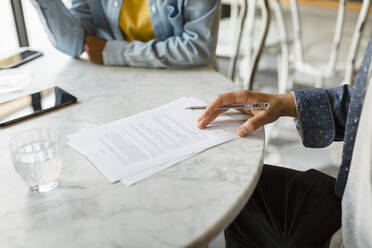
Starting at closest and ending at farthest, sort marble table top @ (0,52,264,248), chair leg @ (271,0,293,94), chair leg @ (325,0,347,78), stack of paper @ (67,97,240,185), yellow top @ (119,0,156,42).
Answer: marble table top @ (0,52,264,248), stack of paper @ (67,97,240,185), yellow top @ (119,0,156,42), chair leg @ (325,0,347,78), chair leg @ (271,0,293,94)

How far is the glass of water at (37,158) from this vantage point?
56cm

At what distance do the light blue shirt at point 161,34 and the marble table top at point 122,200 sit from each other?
282mm

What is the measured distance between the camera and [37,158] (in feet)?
1.92

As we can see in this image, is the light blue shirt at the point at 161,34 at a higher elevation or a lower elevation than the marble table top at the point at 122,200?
higher

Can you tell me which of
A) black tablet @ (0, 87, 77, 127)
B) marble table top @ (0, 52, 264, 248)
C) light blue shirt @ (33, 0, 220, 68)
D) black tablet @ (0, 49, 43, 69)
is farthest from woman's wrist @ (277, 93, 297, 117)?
black tablet @ (0, 49, 43, 69)

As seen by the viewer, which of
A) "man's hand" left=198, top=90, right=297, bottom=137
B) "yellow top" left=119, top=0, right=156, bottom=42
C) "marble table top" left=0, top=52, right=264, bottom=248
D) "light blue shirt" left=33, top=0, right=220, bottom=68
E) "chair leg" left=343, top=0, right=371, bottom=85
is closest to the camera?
"marble table top" left=0, top=52, right=264, bottom=248

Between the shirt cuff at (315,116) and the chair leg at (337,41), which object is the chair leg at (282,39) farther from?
the shirt cuff at (315,116)

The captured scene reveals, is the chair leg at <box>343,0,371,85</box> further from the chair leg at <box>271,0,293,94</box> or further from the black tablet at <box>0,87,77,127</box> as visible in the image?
the black tablet at <box>0,87,77,127</box>

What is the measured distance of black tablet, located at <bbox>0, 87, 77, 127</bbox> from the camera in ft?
2.57

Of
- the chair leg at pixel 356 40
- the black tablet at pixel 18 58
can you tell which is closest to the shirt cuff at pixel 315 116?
the black tablet at pixel 18 58

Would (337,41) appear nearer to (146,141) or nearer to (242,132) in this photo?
(242,132)

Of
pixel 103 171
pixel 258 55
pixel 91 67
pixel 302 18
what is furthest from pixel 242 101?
pixel 302 18

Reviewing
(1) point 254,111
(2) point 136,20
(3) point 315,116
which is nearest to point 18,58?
(2) point 136,20

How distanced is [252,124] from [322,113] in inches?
7.1
